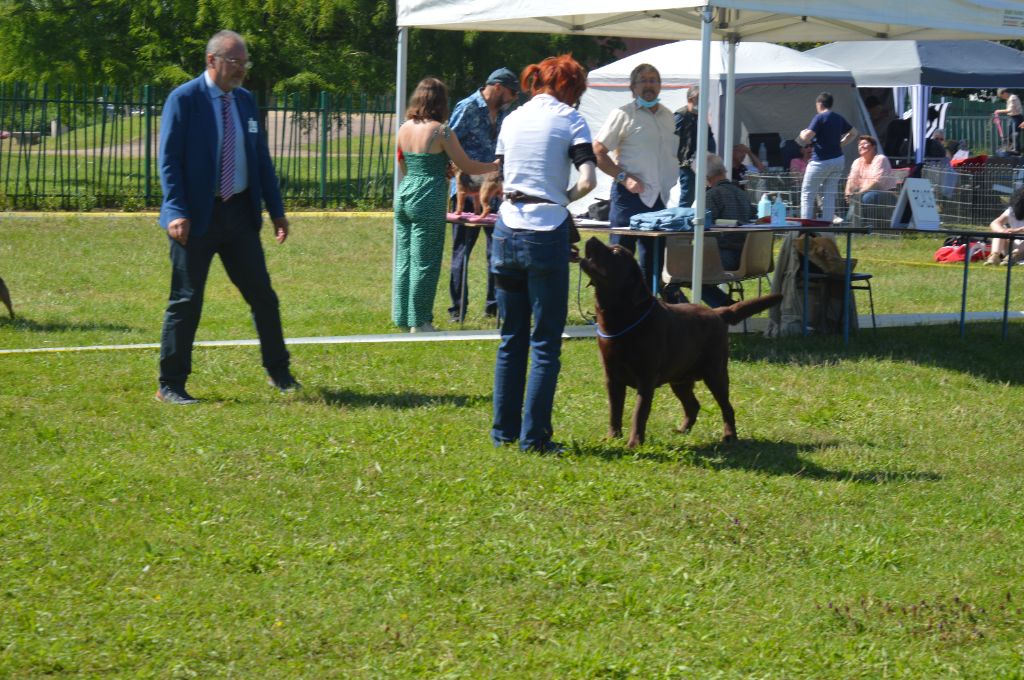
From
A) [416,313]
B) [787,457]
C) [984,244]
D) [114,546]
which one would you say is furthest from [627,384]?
[984,244]

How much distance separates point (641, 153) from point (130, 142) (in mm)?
12360

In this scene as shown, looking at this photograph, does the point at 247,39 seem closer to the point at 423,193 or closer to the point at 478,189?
the point at 478,189

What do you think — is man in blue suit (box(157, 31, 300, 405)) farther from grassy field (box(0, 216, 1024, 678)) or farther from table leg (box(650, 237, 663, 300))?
table leg (box(650, 237, 663, 300))

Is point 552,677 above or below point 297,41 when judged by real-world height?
below

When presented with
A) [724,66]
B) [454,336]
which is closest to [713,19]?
[454,336]

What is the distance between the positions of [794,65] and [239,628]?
684 inches

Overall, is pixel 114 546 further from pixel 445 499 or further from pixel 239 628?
pixel 445 499

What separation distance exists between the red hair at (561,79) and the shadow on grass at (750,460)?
165 cm

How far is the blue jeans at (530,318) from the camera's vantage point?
5676mm

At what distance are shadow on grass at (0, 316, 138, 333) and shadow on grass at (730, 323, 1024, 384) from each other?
468 centimetres

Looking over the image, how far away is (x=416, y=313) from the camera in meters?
9.60

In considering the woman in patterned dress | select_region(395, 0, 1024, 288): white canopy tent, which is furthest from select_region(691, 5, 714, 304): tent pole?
the woman in patterned dress

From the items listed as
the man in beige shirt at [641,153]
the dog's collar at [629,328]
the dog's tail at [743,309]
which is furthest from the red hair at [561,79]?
the man in beige shirt at [641,153]

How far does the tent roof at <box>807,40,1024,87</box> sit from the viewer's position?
826 inches
